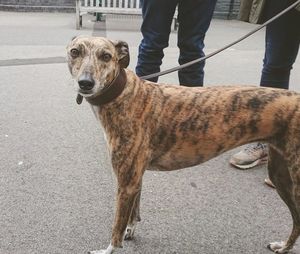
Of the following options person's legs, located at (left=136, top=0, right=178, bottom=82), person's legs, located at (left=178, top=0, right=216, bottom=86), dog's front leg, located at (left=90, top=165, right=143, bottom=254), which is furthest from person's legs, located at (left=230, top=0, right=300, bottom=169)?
dog's front leg, located at (left=90, top=165, right=143, bottom=254)

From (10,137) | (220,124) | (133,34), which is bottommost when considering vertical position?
(133,34)

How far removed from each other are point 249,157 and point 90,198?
1299 mm

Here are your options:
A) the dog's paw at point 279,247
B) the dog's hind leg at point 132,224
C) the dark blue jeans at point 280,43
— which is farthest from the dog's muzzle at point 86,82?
the dark blue jeans at point 280,43

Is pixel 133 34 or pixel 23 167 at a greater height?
pixel 23 167

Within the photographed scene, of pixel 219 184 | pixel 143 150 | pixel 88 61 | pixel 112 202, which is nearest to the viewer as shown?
pixel 88 61

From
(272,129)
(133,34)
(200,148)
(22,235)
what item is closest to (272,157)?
(272,129)

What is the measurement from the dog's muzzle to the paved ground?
3.12ft

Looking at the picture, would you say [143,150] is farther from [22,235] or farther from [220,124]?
[22,235]

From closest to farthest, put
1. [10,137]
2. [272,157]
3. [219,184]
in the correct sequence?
[272,157], [219,184], [10,137]

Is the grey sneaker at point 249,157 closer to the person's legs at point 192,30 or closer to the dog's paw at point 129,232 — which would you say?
the person's legs at point 192,30

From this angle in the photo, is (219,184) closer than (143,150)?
No

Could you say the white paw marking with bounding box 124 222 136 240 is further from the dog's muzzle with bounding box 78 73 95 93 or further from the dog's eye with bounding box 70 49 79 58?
the dog's eye with bounding box 70 49 79 58

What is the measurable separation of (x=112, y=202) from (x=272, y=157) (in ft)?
3.47

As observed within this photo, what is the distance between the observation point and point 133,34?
8.62m
